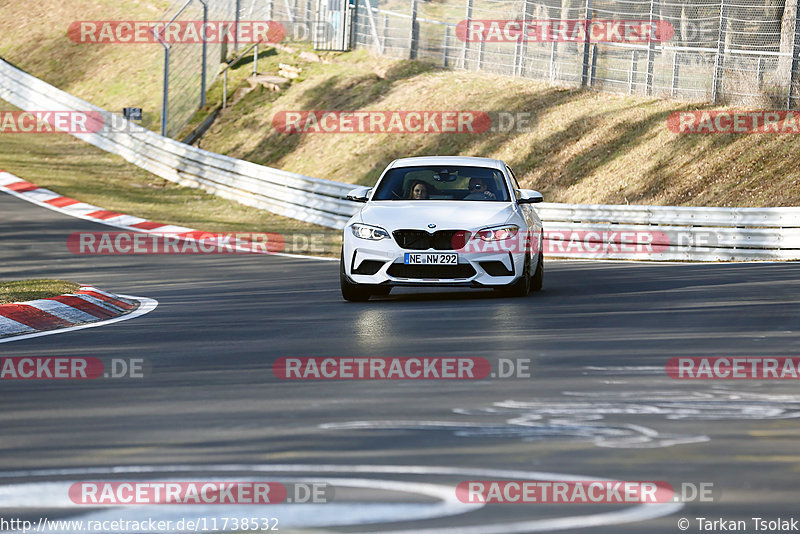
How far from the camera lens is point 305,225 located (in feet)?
92.0

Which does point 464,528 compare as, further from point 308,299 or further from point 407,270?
point 308,299

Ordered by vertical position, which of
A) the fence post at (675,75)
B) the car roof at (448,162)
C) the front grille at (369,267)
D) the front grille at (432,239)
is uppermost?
the fence post at (675,75)

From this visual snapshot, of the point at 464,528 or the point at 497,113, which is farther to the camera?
the point at 497,113

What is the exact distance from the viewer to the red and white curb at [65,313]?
11375 mm

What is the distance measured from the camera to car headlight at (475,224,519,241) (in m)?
13.6

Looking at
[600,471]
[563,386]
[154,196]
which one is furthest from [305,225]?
[600,471]

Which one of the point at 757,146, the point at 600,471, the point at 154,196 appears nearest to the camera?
the point at 600,471

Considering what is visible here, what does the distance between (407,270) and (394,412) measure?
6.27m

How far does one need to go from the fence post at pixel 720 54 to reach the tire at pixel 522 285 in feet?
54.7

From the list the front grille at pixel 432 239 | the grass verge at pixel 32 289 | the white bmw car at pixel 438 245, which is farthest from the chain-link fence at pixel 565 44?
the grass verge at pixel 32 289

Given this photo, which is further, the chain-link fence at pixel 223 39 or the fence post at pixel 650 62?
the chain-link fence at pixel 223 39

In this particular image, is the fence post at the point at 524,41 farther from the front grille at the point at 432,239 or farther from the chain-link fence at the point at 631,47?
the front grille at the point at 432,239

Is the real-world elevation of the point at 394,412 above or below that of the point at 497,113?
below

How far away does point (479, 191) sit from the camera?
1468cm
